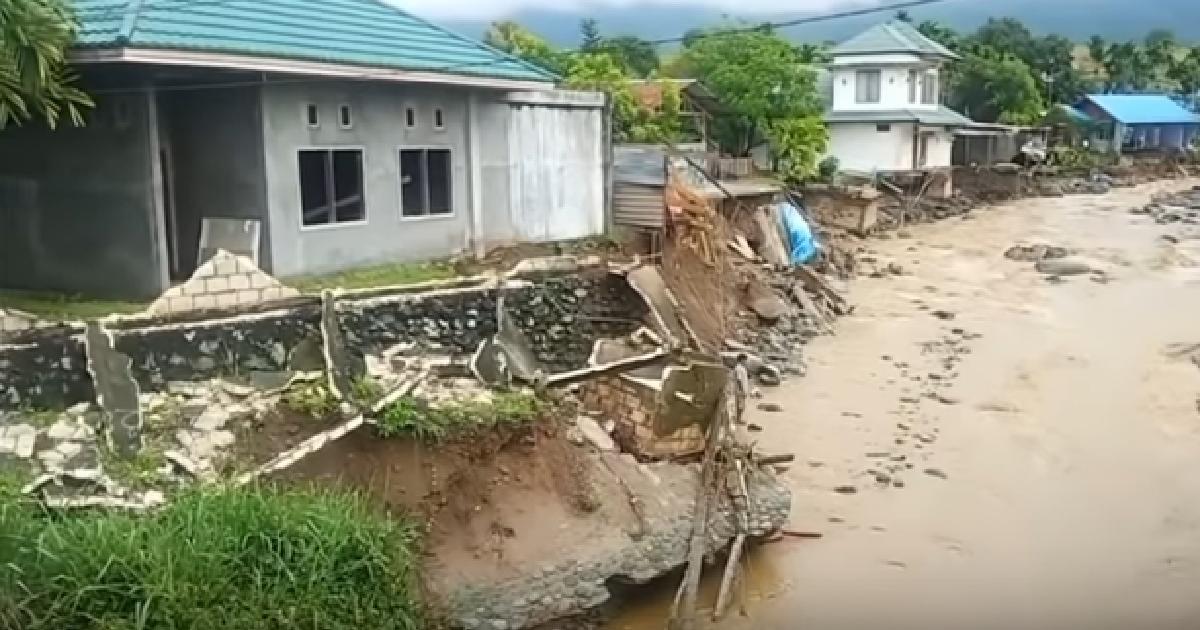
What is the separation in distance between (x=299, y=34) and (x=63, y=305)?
4676mm

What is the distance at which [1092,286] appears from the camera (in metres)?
31.3

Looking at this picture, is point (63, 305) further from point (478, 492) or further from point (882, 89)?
point (882, 89)

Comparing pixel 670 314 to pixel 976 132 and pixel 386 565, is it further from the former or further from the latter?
pixel 976 132

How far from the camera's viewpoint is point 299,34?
1547cm

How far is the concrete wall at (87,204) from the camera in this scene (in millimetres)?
13883

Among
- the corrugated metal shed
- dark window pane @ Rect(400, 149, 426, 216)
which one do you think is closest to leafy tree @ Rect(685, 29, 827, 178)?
the corrugated metal shed

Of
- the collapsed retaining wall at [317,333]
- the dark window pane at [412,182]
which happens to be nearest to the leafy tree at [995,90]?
the collapsed retaining wall at [317,333]

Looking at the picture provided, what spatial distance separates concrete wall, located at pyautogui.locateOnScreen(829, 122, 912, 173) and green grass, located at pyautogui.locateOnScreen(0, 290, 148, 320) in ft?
117

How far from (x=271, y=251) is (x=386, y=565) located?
22.5 ft

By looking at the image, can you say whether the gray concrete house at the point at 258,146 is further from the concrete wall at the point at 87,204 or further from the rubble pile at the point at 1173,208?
the rubble pile at the point at 1173,208

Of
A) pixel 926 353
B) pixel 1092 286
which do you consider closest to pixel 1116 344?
pixel 926 353

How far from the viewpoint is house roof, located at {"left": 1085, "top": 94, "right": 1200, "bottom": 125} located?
63906 millimetres

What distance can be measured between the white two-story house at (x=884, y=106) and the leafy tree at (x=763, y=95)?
9.14m

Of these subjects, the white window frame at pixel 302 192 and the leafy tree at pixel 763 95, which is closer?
the white window frame at pixel 302 192
